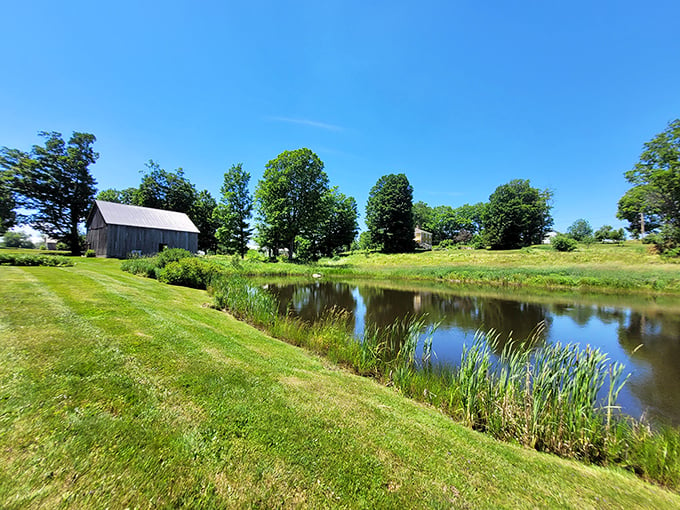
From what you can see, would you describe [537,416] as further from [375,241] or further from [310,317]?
[375,241]

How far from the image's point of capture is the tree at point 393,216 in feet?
149

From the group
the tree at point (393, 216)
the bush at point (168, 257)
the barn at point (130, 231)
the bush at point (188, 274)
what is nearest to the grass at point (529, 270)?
the bush at point (188, 274)

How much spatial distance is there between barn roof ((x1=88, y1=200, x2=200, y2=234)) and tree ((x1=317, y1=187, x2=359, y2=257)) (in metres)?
22.4

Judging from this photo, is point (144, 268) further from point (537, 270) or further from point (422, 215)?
point (422, 215)

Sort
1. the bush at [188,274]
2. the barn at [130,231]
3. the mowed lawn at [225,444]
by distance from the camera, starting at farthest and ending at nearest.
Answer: the barn at [130,231] < the bush at [188,274] < the mowed lawn at [225,444]

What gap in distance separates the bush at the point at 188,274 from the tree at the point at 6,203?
31341 millimetres

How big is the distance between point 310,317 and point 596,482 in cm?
A: 911

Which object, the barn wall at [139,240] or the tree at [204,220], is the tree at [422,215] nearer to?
the tree at [204,220]

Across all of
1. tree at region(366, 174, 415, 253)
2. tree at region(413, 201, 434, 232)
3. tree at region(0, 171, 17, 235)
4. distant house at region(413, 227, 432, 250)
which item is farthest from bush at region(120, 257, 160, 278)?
tree at region(413, 201, 434, 232)

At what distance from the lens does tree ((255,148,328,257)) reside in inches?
1371

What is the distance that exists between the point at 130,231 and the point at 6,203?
1574 cm

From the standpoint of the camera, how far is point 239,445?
2264 mm

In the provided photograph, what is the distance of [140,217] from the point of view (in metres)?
28.6

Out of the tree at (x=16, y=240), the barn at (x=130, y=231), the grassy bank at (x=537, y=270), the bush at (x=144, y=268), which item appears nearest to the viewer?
the bush at (x=144, y=268)
